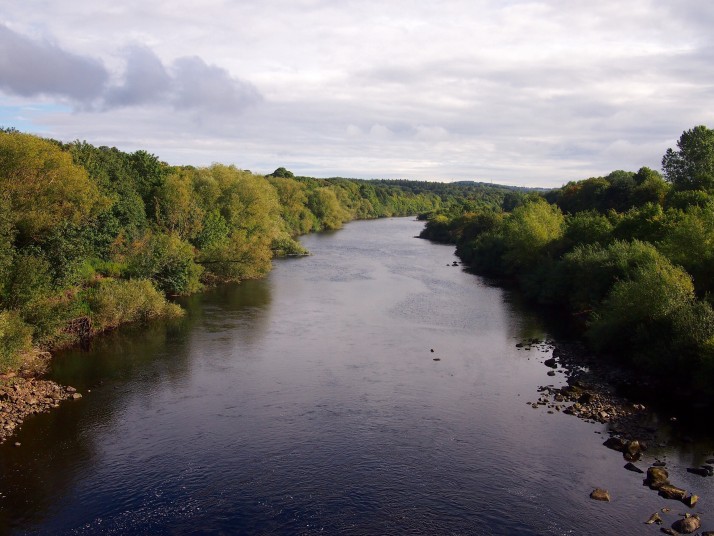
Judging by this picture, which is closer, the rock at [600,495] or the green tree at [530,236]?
the rock at [600,495]

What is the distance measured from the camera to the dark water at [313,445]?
18250mm

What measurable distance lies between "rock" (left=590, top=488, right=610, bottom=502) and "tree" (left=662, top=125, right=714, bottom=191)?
4957 centimetres

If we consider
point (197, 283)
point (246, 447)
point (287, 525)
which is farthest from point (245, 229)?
point (287, 525)

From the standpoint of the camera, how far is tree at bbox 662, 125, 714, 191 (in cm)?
6150

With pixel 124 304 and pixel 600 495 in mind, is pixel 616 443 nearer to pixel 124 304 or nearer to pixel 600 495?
pixel 600 495

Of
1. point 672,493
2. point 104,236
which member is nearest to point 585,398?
point 672,493

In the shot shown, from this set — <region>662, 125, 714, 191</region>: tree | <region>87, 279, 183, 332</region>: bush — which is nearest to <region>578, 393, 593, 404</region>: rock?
<region>87, 279, 183, 332</region>: bush

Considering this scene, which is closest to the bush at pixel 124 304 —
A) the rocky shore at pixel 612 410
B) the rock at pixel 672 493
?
the rocky shore at pixel 612 410

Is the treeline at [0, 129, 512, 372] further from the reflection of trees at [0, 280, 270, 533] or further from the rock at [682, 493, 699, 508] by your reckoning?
the rock at [682, 493, 699, 508]

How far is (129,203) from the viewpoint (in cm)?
4941

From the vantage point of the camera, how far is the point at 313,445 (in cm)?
2267

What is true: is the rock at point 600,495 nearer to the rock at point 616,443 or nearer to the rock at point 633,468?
the rock at point 633,468

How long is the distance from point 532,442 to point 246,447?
37.2 feet

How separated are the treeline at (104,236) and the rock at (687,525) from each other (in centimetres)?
2753
